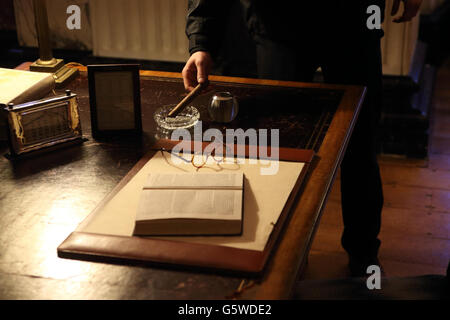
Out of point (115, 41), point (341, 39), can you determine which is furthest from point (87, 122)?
point (115, 41)

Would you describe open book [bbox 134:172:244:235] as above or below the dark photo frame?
below

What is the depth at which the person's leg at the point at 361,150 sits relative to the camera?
1.88 m

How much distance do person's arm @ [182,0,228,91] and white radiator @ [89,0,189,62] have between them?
1255 millimetres

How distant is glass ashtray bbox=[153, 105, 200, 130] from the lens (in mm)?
1435

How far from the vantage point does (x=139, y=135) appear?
1408 mm

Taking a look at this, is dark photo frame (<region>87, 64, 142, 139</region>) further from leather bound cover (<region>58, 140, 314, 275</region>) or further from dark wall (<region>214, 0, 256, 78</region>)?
dark wall (<region>214, 0, 256, 78</region>)

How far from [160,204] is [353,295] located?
45 cm

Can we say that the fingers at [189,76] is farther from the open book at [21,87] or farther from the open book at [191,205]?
the open book at [191,205]

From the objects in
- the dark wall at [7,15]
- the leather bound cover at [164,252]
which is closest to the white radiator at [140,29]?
the dark wall at [7,15]

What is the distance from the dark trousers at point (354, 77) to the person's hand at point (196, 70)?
1.03 ft

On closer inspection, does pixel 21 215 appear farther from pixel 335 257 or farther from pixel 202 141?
pixel 335 257

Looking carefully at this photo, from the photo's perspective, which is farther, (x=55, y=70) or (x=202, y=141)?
(x=55, y=70)

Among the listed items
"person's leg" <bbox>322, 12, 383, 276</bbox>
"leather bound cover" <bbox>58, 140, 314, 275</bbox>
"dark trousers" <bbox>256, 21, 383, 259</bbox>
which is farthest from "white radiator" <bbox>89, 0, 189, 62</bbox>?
"leather bound cover" <bbox>58, 140, 314, 275</bbox>

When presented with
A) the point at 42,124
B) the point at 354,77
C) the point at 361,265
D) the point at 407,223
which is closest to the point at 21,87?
the point at 42,124
